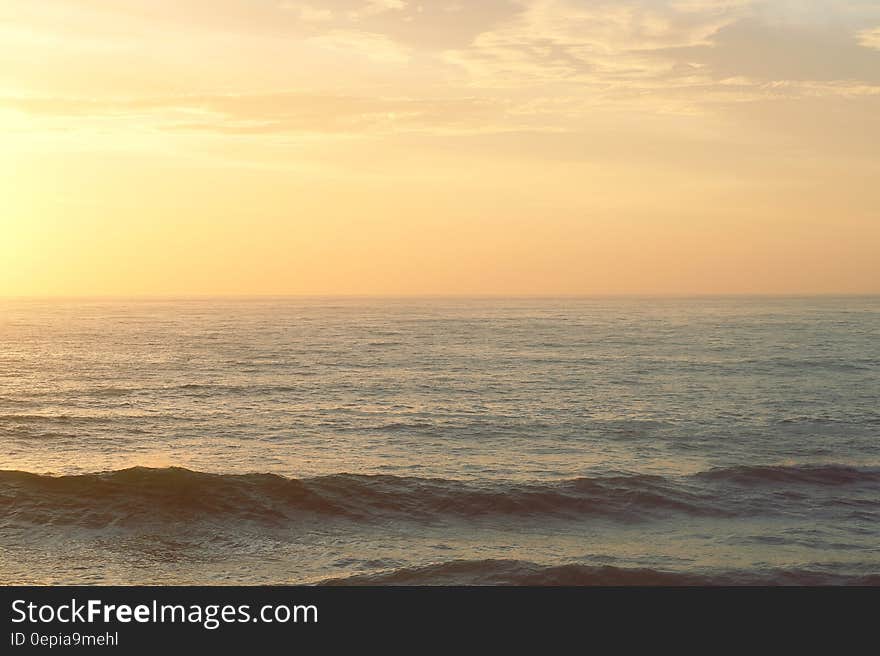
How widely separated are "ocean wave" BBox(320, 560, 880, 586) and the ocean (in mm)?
63

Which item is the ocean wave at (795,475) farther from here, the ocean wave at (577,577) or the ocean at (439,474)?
the ocean wave at (577,577)

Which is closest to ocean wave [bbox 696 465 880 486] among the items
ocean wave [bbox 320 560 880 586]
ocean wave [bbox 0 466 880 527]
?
ocean wave [bbox 0 466 880 527]

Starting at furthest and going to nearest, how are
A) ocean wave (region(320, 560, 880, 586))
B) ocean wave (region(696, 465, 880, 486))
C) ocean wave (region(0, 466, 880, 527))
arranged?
ocean wave (region(696, 465, 880, 486)) < ocean wave (region(0, 466, 880, 527)) < ocean wave (region(320, 560, 880, 586))

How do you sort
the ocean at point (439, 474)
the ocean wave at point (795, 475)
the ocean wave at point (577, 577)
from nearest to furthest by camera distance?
1. the ocean wave at point (577, 577)
2. the ocean at point (439, 474)
3. the ocean wave at point (795, 475)

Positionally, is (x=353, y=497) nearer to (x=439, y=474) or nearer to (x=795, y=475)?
(x=439, y=474)

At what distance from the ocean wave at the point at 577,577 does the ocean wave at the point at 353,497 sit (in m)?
5.01

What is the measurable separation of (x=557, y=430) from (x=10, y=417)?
2681 cm

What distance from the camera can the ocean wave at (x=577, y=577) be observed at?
56.5ft

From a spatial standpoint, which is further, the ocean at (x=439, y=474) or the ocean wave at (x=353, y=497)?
the ocean wave at (x=353, y=497)

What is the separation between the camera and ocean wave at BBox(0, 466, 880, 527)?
23.2 m

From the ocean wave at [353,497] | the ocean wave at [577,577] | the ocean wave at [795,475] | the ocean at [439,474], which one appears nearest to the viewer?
the ocean wave at [577,577]

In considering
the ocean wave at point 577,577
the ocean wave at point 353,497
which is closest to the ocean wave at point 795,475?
the ocean wave at point 353,497

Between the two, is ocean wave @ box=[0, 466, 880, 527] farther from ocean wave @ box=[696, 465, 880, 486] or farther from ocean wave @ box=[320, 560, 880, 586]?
ocean wave @ box=[320, 560, 880, 586]
